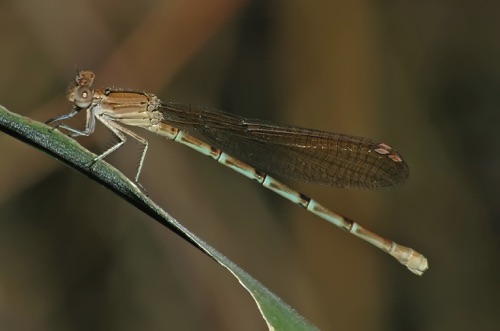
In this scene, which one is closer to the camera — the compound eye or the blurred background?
the compound eye

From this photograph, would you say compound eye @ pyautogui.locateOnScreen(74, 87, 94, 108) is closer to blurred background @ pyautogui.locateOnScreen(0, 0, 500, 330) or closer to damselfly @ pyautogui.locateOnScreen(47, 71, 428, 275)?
damselfly @ pyautogui.locateOnScreen(47, 71, 428, 275)

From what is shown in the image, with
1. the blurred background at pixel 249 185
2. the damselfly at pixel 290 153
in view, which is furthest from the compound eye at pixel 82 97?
the blurred background at pixel 249 185

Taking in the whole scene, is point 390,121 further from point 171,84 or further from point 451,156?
point 171,84

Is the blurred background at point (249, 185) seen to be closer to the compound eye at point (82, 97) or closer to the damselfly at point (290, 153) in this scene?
the damselfly at point (290, 153)

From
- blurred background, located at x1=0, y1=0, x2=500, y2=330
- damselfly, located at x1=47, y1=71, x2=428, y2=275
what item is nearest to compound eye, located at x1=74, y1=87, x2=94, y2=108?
damselfly, located at x1=47, y1=71, x2=428, y2=275

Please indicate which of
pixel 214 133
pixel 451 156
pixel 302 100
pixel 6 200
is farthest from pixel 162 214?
pixel 451 156

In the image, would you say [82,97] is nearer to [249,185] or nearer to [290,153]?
[290,153]

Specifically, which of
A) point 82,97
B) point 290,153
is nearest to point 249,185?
point 290,153
